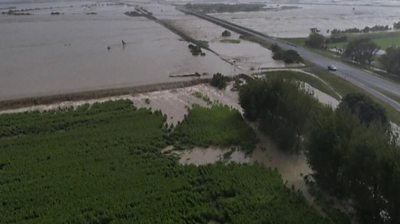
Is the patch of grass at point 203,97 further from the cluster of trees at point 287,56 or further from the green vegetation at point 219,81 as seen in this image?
the cluster of trees at point 287,56

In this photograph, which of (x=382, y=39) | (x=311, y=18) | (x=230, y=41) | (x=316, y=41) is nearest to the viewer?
(x=316, y=41)

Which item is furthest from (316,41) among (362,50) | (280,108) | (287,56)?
(280,108)

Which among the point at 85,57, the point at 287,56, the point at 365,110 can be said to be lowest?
the point at 85,57

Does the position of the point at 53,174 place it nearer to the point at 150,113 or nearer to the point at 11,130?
the point at 11,130

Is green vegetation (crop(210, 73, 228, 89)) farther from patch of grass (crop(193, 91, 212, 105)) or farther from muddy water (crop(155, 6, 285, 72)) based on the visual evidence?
muddy water (crop(155, 6, 285, 72))

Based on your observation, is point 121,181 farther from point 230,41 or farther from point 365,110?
point 230,41

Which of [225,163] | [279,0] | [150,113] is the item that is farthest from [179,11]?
[225,163]
